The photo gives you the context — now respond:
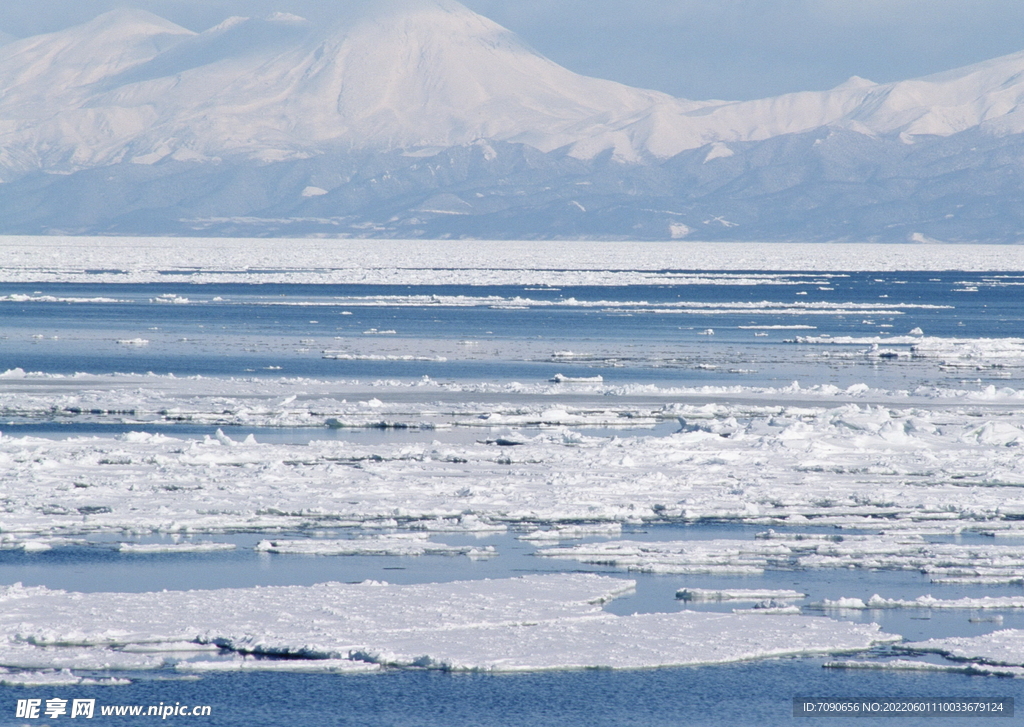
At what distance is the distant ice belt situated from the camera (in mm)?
10625

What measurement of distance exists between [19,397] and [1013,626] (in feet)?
60.8

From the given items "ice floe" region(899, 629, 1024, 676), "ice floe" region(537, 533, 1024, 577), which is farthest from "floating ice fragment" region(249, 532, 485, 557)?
"ice floe" region(899, 629, 1024, 676)

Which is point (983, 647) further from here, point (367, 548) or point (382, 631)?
point (367, 548)

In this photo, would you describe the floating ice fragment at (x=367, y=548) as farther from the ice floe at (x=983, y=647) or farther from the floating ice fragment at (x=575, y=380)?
the floating ice fragment at (x=575, y=380)

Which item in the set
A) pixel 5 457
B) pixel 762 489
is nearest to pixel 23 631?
pixel 5 457

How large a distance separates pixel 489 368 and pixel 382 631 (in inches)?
828

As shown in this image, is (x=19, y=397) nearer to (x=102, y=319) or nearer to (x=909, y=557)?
(x=909, y=557)

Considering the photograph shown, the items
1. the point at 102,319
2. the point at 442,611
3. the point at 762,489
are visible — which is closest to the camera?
the point at 442,611

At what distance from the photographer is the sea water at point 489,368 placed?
1007cm

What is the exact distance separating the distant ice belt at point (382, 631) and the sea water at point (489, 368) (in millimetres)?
230

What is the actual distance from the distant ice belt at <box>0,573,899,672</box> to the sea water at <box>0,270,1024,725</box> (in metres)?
0.23

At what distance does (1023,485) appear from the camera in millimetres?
17688

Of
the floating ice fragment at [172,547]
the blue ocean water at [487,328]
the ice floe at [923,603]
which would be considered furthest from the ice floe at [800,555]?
the blue ocean water at [487,328]

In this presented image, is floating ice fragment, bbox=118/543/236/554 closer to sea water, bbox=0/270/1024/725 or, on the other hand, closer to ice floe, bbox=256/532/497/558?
sea water, bbox=0/270/1024/725
